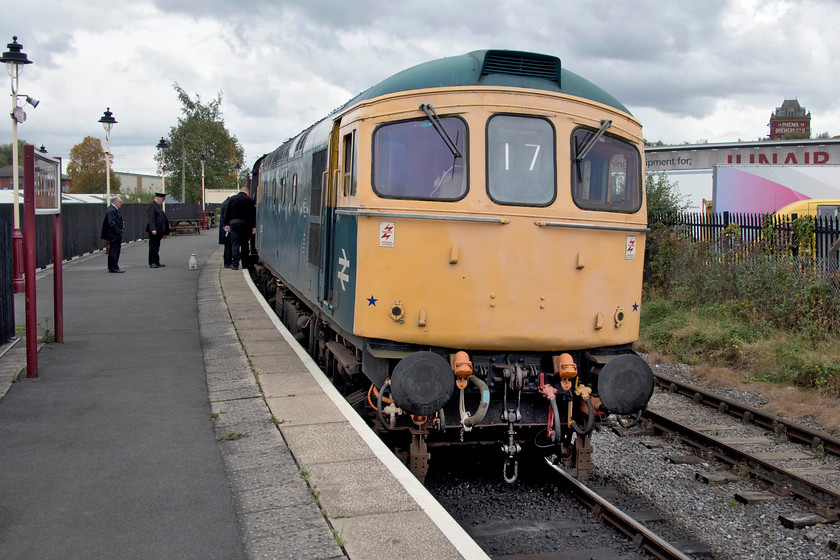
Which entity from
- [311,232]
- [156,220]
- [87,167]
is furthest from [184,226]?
[87,167]

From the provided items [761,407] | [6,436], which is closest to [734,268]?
[761,407]

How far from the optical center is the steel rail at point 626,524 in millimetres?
5359

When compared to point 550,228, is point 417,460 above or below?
below

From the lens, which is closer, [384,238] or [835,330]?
[384,238]

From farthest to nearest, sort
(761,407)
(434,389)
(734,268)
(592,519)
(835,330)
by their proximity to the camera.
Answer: (734,268) → (835,330) → (761,407) → (592,519) → (434,389)

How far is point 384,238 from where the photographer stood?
606 cm

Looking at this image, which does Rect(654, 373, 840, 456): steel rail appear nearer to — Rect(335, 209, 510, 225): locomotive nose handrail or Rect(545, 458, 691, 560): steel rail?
Rect(545, 458, 691, 560): steel rail

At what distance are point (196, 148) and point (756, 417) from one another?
205 feet

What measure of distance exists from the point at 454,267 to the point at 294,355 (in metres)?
4.06

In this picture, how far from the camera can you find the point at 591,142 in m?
6.37

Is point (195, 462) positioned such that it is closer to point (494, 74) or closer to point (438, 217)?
point (438, 217)

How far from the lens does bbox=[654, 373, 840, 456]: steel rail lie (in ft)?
25.7

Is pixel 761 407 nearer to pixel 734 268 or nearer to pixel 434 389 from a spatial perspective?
pixel 734 268

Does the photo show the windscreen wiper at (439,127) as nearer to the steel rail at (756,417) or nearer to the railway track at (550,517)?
the railway track at (550,517)
